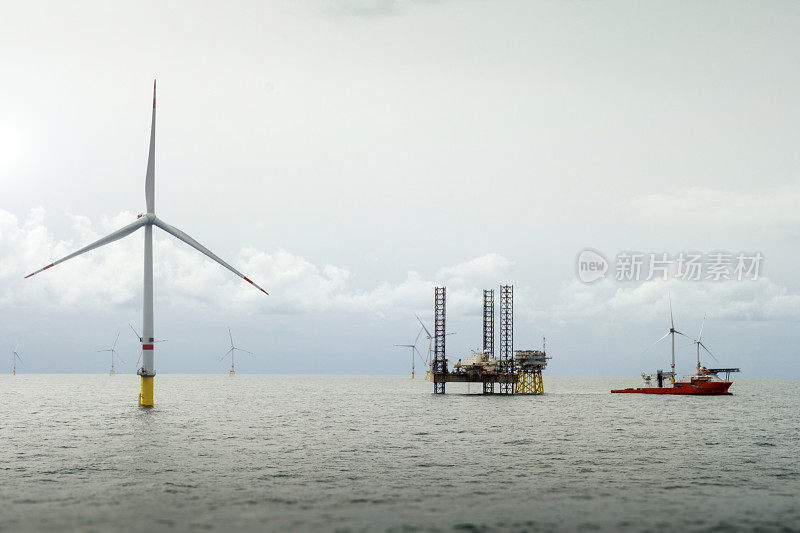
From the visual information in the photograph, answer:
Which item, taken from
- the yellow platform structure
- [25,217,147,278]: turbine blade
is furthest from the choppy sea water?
the yellow platform structure

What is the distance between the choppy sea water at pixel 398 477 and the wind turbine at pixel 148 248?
10.8 meters

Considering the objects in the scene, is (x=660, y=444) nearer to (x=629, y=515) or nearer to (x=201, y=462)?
(x=629, y=515)

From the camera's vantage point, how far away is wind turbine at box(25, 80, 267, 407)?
304 feet

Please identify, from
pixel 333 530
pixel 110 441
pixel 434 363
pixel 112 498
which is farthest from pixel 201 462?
pixel 434 363

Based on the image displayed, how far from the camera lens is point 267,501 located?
38031 mm

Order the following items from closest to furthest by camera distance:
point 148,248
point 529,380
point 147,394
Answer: point 148,248, point 147,394, point 529,380

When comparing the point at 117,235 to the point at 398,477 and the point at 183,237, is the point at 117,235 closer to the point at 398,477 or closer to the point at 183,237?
the point at 183,237

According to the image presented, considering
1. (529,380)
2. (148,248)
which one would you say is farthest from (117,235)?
(529,380)

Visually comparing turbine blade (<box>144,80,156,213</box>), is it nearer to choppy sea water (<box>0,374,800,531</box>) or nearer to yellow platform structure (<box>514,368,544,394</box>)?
choppy sea water (<box>0,374,800,531</box>)

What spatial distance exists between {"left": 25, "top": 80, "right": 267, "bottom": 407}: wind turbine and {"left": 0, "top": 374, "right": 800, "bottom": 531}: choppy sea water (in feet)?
35.3

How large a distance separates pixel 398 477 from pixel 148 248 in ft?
209

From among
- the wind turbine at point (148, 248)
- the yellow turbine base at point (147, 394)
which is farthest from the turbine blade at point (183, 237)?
the yellow turbine base at point (147, 394)

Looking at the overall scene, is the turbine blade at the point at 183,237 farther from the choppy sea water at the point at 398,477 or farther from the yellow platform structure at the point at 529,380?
the yellow platform structure at the point at 529,380

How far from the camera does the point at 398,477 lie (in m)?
47.4
